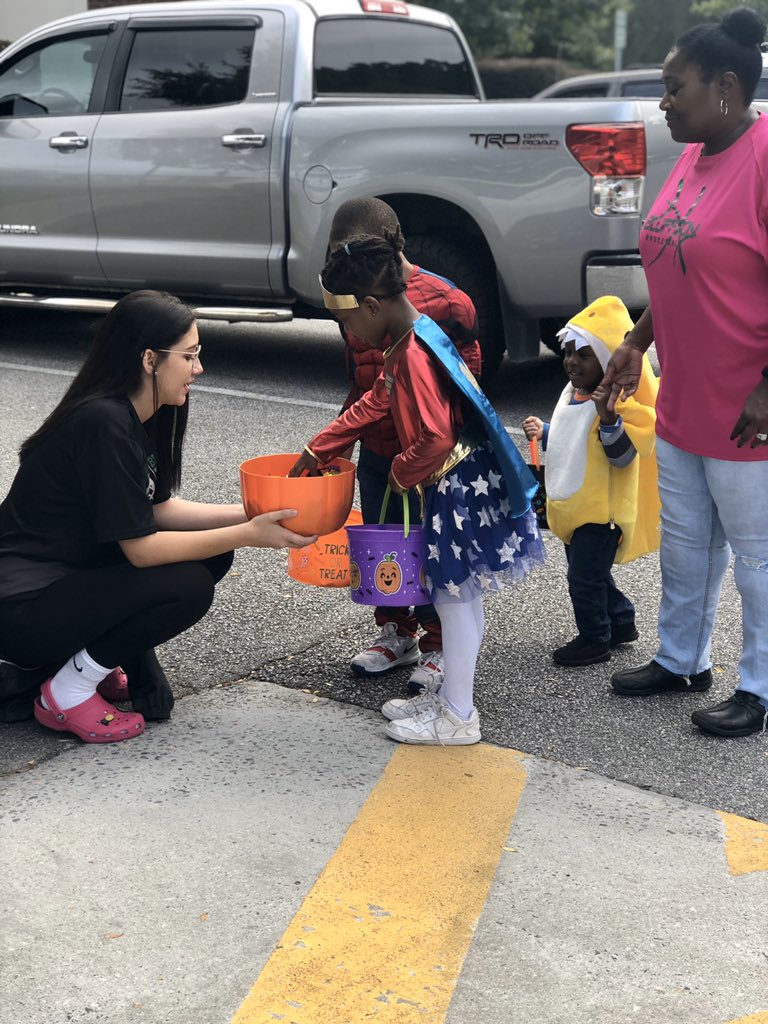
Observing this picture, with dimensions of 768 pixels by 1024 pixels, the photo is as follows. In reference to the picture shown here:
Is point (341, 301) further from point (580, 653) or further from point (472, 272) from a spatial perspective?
point (472, 272)

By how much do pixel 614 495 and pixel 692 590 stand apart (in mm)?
397

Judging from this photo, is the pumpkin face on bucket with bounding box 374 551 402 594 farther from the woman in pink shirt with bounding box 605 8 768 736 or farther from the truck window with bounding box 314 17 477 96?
the truck window with bounding box 314 17 477 96

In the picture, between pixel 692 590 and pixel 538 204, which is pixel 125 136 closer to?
pixel 538 204

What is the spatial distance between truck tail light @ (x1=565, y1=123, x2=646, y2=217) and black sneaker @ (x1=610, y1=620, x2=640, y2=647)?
10.4ft

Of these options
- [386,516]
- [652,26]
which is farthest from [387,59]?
[652,26]

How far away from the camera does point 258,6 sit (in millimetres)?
8164

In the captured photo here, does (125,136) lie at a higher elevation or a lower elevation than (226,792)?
higher

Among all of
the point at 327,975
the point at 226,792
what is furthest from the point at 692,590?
the point at 327,975

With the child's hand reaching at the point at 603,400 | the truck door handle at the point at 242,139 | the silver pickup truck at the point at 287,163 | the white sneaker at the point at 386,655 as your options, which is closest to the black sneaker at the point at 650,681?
the white sneaker at the point at 386,655

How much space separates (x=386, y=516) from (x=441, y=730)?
0.72m

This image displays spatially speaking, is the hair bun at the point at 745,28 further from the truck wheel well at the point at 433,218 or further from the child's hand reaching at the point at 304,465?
the truck wheel well at the point at 433,218

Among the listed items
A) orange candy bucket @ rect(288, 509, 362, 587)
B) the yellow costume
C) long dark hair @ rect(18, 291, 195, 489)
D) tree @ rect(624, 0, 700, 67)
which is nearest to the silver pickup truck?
the yellow costume

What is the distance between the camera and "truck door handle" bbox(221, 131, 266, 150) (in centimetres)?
782

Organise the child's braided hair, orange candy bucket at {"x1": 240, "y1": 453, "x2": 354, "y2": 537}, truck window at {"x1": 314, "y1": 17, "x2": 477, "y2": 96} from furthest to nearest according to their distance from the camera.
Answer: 1. truck window at {"x1": 314, "y1": 17, "x2": 477, "y2": 96}
2. orange candy bucket at {"x1": 240, "y1": 453, "x2": 354, "y2": 537}
3. the child's braided hair
